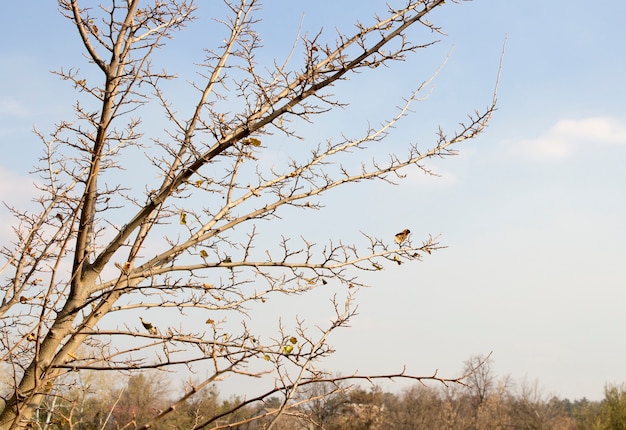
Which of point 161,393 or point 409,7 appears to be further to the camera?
point 161,393

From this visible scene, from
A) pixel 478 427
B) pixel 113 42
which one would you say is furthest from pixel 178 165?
pixel 478 427

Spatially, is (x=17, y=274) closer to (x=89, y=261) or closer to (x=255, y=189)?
(x=89, y=261)

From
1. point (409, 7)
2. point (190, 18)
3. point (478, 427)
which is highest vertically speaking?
point (190, 18)

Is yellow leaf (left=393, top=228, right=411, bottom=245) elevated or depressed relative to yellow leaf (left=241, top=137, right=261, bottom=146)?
depressed

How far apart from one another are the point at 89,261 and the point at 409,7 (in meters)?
2.39

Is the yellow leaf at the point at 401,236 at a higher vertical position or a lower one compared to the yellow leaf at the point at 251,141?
lower

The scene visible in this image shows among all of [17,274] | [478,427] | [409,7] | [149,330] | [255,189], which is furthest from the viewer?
[478,427]

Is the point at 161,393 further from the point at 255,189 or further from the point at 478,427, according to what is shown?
the point at 255,189

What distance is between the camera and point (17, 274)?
470 cm

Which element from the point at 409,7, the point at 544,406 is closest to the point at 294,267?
the point at 409,7

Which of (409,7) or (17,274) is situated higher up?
(409,7)

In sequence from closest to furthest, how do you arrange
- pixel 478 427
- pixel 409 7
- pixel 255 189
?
1. pixel 409 7
2. pixel 255 189
3. pixel 478 427

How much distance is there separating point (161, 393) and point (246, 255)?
37.1m

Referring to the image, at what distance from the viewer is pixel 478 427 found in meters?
36.2
